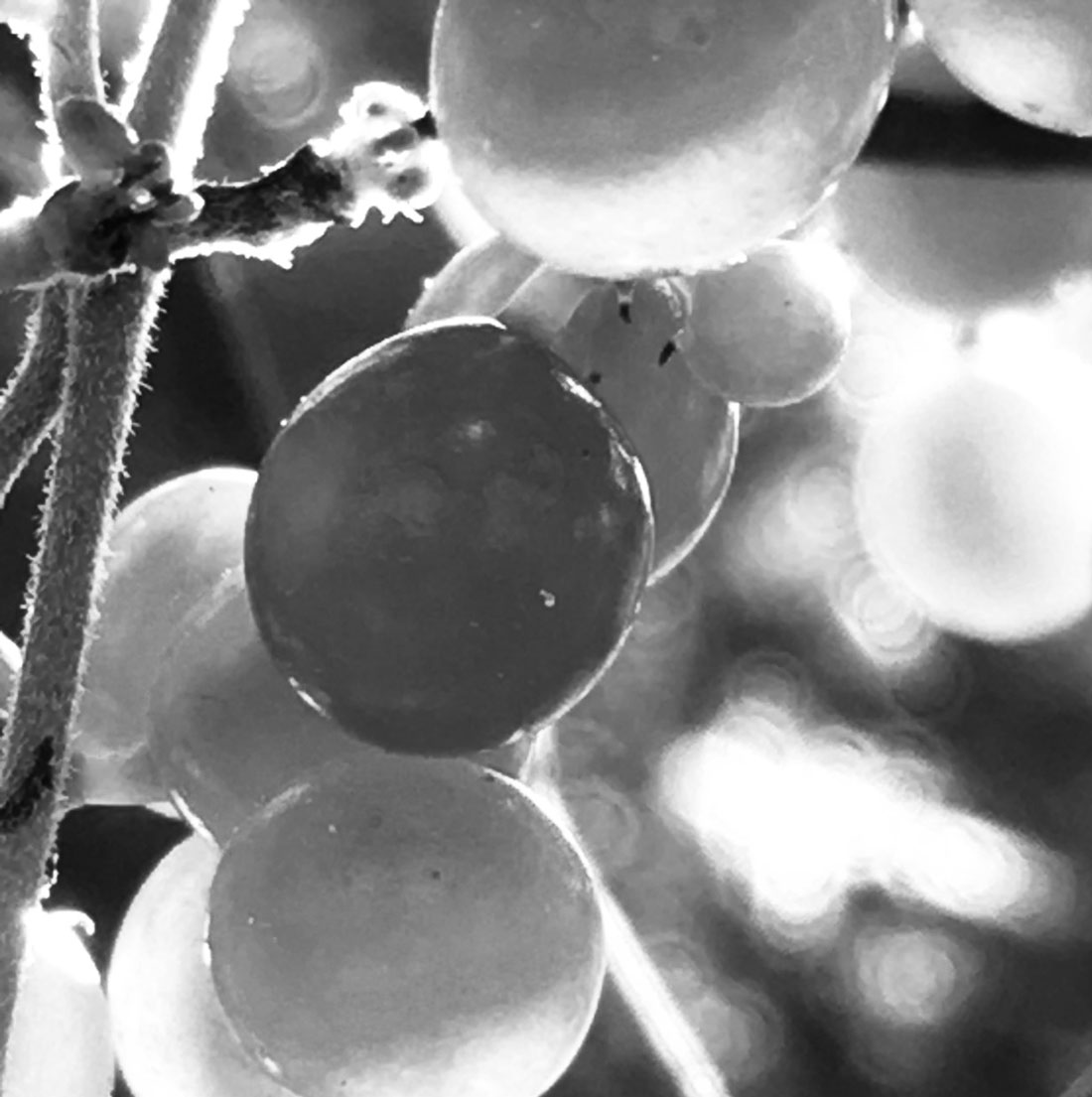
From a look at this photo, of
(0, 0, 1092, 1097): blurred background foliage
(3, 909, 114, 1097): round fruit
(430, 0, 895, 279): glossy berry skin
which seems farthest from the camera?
(0, 0, 1092, 1097): blurred background foliage

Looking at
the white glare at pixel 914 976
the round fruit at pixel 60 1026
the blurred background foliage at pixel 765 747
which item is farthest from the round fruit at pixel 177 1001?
the white glare at pixel 914 976

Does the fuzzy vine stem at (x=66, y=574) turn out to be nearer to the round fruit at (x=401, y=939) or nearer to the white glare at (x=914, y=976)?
the round fruit at (x=401, y=939)

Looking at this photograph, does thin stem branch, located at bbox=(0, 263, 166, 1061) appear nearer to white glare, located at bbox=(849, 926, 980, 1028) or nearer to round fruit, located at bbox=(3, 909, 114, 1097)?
round fruit, located at bbox=(3, 909, 114, 1097)

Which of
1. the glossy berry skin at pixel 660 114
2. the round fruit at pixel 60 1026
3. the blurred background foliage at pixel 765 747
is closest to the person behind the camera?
the glossy berry skin at pixel 660 114

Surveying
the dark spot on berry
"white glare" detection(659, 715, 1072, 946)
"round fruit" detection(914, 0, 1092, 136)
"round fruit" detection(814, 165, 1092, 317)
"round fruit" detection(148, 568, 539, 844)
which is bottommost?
"white glare" detection(659, 715, 1072, 946)

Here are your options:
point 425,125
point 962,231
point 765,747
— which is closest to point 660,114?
point 425,125

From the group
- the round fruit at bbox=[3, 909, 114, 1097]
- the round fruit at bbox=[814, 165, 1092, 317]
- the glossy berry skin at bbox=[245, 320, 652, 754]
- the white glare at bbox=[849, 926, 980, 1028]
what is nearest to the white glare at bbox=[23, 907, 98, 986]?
the round fruit at bbox=[3, 909, 114, 1097]

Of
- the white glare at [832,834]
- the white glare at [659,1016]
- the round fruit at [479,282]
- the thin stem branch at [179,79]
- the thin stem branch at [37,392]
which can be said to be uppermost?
the thin stem branch at [179,79]

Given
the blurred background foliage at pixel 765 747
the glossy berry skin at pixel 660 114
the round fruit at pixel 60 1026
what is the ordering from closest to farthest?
the glossy berry skin at pixel 660 114, the round fruit at pixel 60 1026, the blurred background foliage at pixel 765 747
